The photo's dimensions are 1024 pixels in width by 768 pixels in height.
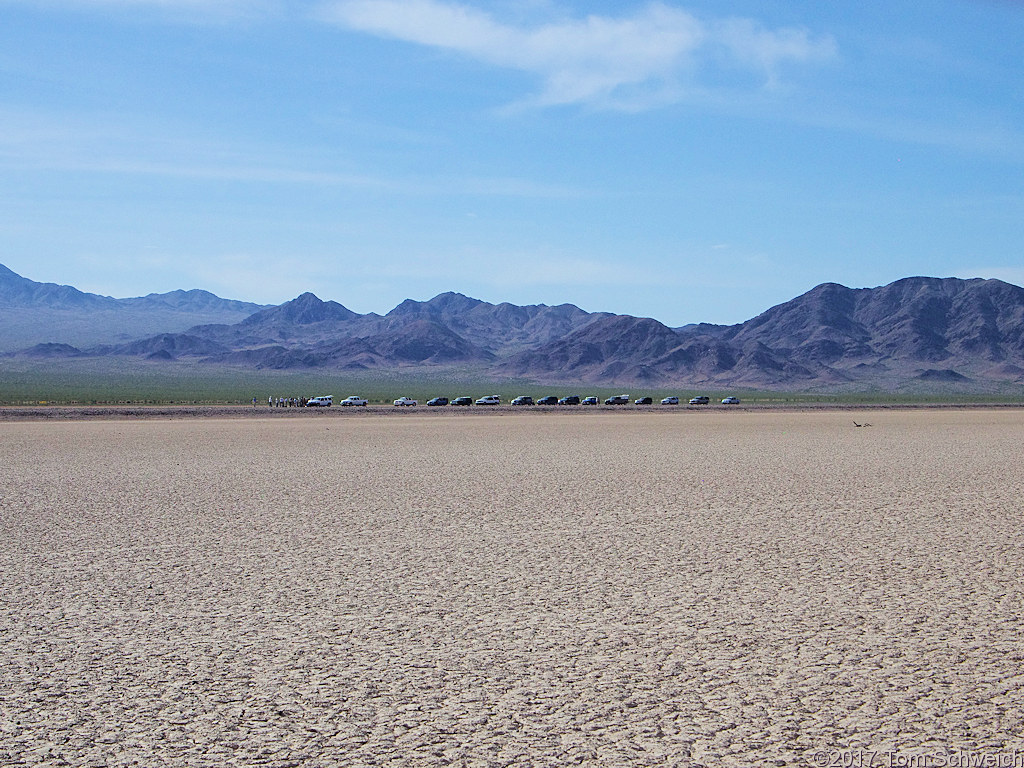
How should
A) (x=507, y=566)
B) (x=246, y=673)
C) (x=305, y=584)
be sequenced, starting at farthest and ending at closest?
(x=507, y=566), (x=305, y=584), (x=246, y=673)

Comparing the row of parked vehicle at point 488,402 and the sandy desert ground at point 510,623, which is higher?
the row of parked vehicle at point 488,402

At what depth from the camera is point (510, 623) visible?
30.5 ft

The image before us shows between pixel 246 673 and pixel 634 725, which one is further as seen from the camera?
pixel 246 673

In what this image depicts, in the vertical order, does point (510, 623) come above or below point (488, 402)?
below

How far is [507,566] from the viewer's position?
1190 centimetres

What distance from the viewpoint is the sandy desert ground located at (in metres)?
6.57

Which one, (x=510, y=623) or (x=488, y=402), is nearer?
(x=510, y=623)

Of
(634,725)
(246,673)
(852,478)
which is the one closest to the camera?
(634,725)

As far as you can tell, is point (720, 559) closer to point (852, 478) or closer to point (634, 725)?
point (634, 725)

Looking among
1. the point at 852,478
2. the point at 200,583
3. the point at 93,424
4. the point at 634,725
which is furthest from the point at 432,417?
the point at 634,725

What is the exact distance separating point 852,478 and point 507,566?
1229 centimetres

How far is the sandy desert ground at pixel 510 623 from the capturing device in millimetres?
6566

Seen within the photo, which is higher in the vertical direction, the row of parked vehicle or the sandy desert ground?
the row of parked vehicle

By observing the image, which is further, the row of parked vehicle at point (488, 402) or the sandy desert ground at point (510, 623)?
→ the row of parked vehicle at point (488, 402)
